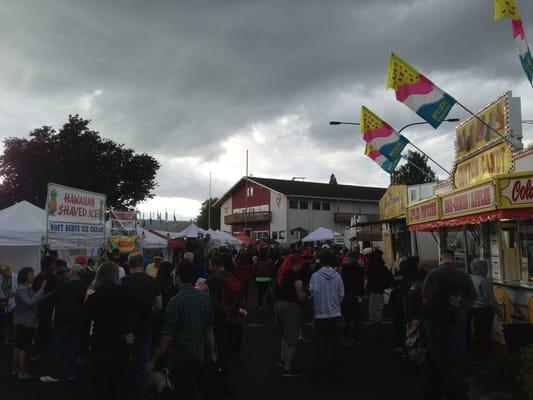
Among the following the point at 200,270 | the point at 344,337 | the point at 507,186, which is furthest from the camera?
the point at 200,270

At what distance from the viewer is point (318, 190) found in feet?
163

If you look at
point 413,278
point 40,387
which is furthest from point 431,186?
point 40,387

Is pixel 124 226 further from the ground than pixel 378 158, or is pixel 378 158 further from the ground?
pixel 378 158

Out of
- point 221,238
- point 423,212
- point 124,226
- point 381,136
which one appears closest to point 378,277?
point 423,212

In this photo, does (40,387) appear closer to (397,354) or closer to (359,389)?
(359,389)

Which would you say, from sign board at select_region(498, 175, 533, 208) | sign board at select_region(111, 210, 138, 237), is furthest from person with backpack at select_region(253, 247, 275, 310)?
sign board at select_region(498, 175, 533, 208)

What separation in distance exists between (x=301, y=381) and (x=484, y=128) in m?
7.96

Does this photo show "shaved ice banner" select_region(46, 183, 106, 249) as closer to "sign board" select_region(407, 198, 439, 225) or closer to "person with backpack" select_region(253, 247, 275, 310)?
"person with backpack" select_region(253, 247, 275, 310)

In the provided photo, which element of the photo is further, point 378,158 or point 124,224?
point 124,224

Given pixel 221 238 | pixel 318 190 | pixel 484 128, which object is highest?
pixel 318 190

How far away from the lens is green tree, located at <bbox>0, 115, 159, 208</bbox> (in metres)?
36.6

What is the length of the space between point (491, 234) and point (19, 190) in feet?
115

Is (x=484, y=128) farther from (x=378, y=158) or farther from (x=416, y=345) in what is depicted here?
(x=416, y=345)

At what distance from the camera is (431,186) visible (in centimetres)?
2005
